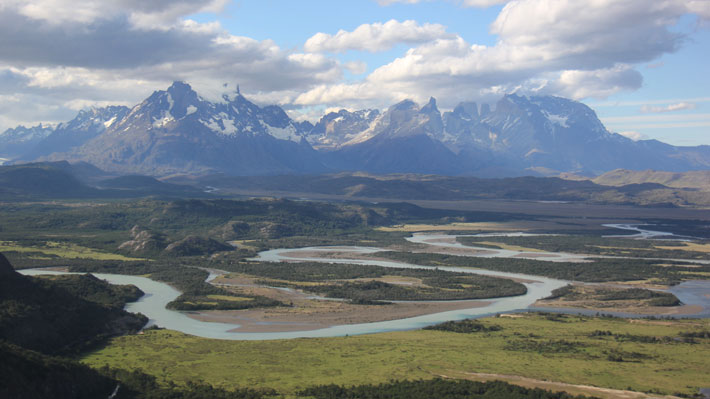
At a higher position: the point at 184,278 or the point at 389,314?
the point at 184,278

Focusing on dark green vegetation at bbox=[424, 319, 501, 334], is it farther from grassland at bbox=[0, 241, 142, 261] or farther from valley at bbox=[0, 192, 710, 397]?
grassland at bbox=[0, 241, 142, 261]

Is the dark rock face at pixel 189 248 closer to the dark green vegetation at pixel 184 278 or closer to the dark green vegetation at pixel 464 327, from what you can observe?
the dark green vegetation at pixel 184 278

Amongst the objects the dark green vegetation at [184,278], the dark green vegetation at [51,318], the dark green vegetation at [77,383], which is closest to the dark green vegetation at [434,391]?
the dark green vegetation at [77,383]

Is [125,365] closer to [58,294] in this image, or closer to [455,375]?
[58,294]

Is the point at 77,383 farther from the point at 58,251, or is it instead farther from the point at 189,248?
the point at 58,251

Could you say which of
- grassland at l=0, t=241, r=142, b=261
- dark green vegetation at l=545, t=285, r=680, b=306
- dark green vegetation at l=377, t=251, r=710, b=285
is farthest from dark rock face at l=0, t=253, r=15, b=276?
dark green vegetation at l=377, t=251, r=710, b=285

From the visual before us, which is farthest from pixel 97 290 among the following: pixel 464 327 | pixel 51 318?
pixel 464 327

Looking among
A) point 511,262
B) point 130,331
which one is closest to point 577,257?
Answer: point 511,262
